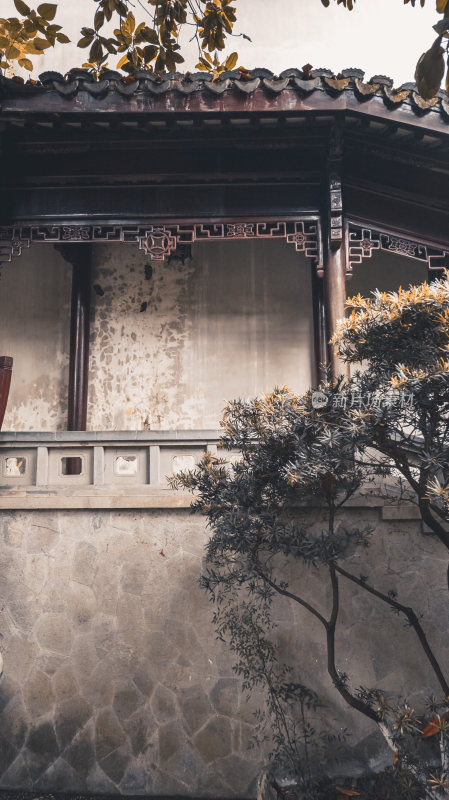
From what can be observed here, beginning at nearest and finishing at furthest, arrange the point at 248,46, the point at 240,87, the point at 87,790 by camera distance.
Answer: the point at 87,790 → the point at 240,87 → the point at 248,46

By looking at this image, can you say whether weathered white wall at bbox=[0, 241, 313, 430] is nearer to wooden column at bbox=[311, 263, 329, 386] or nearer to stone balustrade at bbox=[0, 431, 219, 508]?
wooden column at bbox=[311, 263, 329, 386]

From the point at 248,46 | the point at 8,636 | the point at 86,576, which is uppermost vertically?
the point at 248,46

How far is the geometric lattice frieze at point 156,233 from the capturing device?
20.5 feet

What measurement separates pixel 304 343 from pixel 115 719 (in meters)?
4.45

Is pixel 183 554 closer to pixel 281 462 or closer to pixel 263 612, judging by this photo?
pixel 263 612

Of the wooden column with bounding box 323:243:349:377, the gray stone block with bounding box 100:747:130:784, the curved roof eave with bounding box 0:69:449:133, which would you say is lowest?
the gray stone block with bounding box 100:747:130:784

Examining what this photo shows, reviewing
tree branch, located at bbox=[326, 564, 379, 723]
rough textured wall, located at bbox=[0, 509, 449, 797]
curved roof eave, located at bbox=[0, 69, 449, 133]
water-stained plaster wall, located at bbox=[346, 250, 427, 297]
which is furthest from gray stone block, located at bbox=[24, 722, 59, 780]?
water-stained plaster wall, located at bbox=[346, 250, 427, 297]

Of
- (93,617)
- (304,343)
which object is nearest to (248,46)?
(304,343)

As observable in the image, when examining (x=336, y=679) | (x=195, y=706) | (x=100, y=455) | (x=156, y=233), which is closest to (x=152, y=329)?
(x=156, y=233)

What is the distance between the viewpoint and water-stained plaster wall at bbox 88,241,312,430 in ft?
24.9

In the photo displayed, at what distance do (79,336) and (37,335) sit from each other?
2.11 feet

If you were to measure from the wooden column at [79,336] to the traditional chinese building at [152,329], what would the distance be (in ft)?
0.08

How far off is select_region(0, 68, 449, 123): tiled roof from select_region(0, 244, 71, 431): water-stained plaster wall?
8.89 ft

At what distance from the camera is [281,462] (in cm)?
407
